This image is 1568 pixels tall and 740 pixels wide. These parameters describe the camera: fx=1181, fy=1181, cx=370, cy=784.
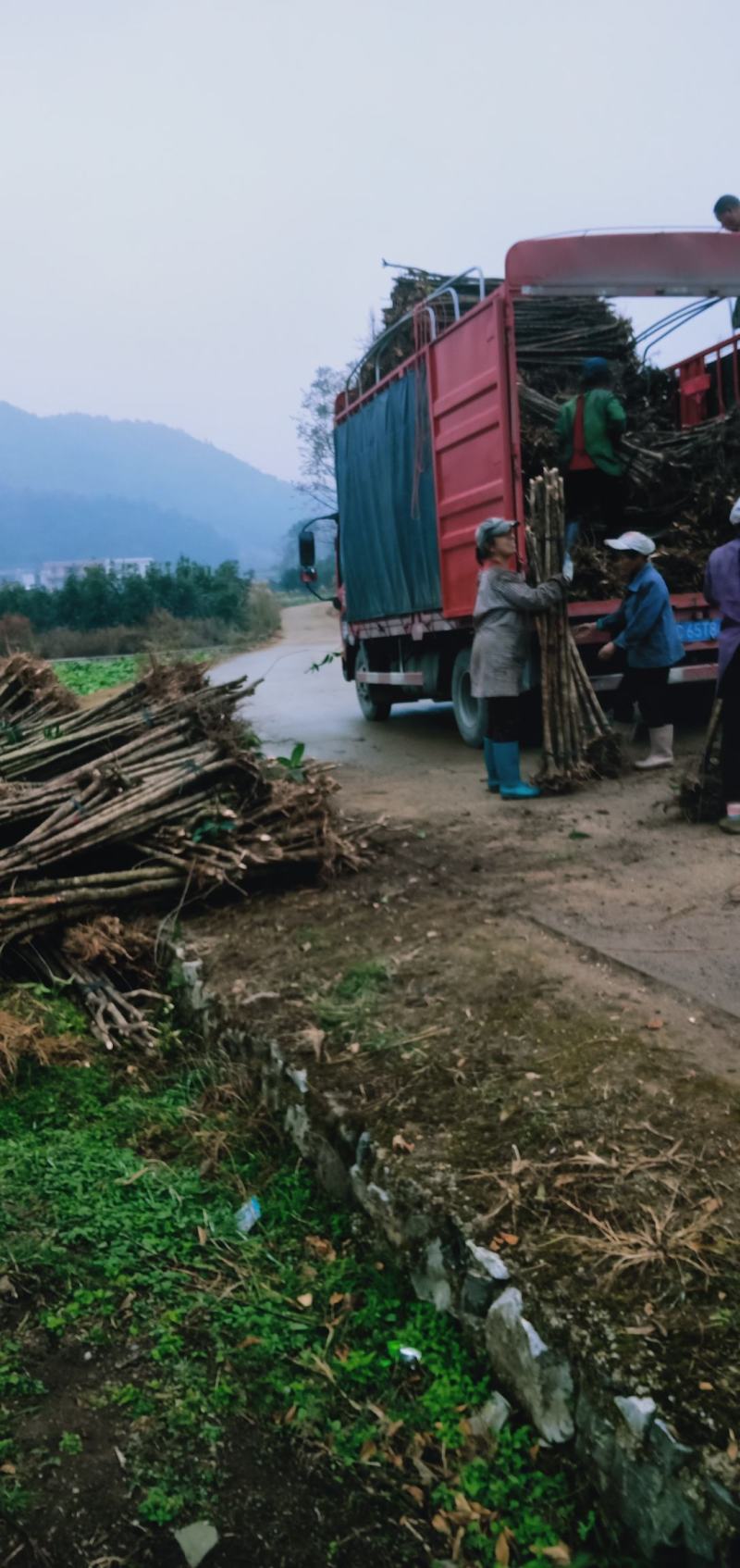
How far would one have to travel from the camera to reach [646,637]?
25.3ft

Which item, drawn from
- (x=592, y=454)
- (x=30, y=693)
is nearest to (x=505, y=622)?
(x=592, y=454)

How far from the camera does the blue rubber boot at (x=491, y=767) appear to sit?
24.9 ft

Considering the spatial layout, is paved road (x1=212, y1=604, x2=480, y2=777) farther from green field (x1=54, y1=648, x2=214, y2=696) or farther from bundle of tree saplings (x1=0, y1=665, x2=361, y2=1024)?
green field (x1=54, y1=648, x2=214, y2=696)

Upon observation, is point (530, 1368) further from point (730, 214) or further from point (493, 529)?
point (730, 214)

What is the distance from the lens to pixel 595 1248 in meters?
2.51

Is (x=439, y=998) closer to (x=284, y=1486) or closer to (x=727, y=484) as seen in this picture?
(x=284, y=1486)

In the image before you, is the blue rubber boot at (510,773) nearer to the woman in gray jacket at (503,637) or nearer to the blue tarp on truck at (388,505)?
the woman in gray jacket at (503,637)

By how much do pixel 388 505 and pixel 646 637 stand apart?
12.6 feet

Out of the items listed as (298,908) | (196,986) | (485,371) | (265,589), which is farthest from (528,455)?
(265,589)

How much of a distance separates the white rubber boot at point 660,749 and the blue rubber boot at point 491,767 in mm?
959

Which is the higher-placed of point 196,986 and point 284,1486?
point 196,986

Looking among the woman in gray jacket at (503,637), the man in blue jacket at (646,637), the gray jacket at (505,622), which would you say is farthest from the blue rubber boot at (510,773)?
the man in blue jacket at (646,637)

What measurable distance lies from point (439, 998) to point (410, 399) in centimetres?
710

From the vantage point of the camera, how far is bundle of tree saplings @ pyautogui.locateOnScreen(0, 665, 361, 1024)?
16.6 ft
